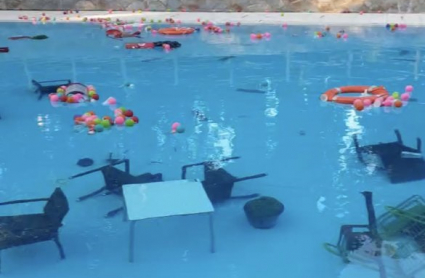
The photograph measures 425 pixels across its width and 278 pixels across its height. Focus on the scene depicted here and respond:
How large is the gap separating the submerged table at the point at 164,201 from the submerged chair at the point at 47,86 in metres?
3.75

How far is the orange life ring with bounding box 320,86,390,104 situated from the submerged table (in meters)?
3.25

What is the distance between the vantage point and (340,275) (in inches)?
134

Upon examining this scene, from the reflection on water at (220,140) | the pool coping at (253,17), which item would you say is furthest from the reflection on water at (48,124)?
the pool coping at (253,17)

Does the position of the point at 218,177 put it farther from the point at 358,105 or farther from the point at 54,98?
the point at 54,98

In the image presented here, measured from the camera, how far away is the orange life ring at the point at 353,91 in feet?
22.1

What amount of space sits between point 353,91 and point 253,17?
6025mm

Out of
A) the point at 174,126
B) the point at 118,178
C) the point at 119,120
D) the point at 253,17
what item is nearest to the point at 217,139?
the point at 174,126

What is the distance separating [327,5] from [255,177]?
9331mm

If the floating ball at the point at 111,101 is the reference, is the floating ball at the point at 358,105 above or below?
above

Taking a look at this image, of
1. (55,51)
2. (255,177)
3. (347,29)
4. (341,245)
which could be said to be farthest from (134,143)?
(347,29)

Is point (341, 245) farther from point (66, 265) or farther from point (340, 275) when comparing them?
point (66, 265)

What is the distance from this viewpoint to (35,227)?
3547 millimetres

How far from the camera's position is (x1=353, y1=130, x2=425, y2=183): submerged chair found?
4652 millimetres

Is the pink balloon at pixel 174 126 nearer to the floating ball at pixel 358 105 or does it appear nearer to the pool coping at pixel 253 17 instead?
the floating ball at pixel 358 105
